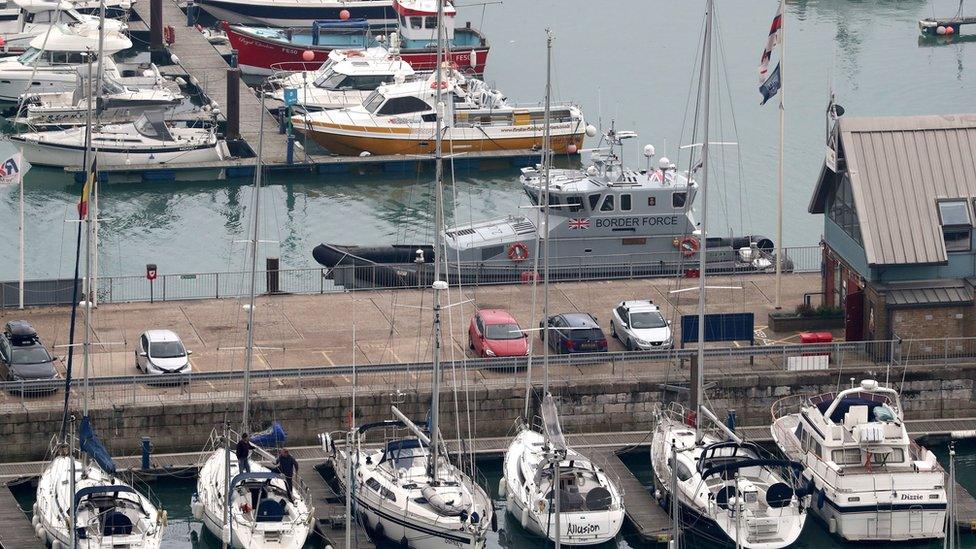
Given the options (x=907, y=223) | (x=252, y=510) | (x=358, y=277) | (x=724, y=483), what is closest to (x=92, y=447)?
(x=252, y=510)

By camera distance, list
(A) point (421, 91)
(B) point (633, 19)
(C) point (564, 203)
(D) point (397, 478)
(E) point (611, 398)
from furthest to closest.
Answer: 1. (B) point (633, 19)
2. (A) point (421, 91)
3. (C) point (564, 203)
4. (E) point (611, 398)
5. (D) point (397, 478)

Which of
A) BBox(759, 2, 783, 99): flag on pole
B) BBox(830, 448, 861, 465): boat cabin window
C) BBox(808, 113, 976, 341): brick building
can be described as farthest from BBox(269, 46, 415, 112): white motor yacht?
BBox(830, 448, 861, 465): boat cabin window

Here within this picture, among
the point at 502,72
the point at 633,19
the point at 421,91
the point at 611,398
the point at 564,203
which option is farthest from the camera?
the point at 633,19

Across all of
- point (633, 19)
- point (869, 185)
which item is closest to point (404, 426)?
point (869, 185)

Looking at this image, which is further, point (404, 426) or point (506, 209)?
point (506, 209)

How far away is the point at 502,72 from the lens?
11544 centimetres

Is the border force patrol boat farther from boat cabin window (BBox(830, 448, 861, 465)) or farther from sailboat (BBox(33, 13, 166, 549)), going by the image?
sailboat (BBox(33, 13, 166, 549))

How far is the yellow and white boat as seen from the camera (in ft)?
308

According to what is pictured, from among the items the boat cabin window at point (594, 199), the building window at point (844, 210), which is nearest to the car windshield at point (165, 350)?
the boat cabin window at point (594, 199)

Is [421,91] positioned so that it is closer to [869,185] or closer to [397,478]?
[869,185]

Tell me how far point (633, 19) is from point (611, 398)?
244 feet

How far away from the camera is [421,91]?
310ft

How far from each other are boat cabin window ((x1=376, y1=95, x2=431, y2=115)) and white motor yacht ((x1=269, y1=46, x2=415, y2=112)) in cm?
358

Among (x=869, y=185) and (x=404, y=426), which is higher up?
(x=869, y=185)
